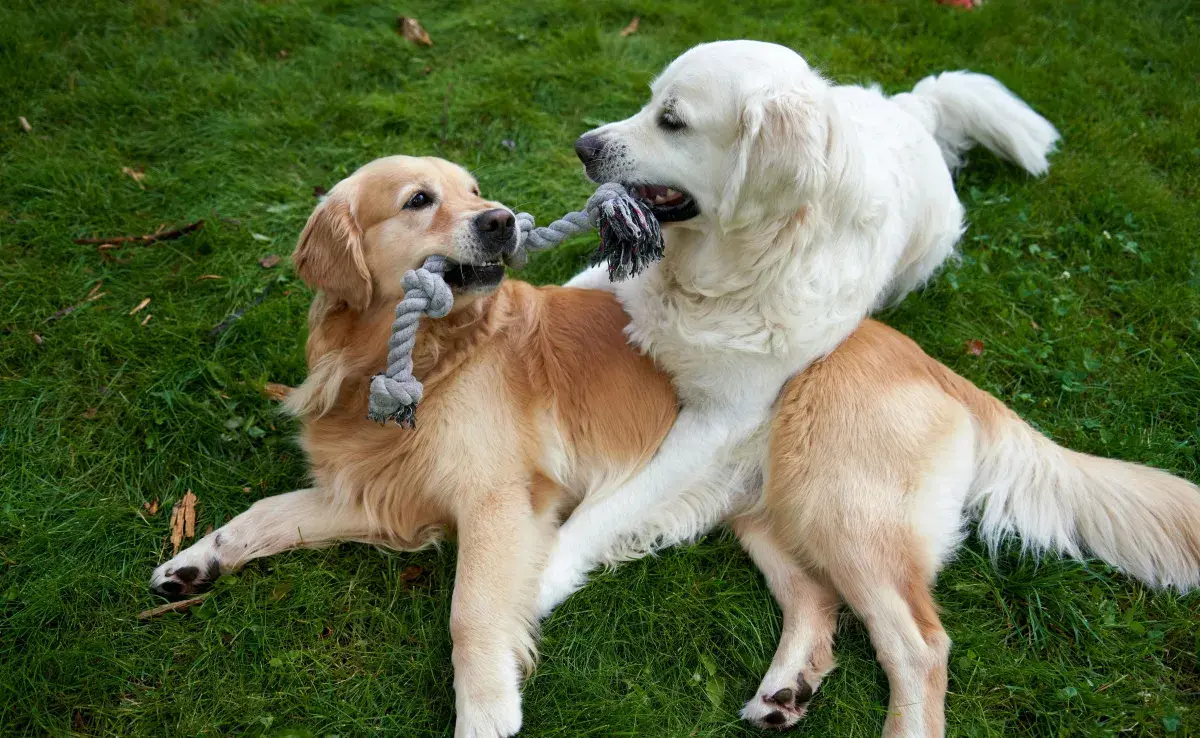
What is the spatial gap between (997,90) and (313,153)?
3913 millimetres

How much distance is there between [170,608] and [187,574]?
0.39ft

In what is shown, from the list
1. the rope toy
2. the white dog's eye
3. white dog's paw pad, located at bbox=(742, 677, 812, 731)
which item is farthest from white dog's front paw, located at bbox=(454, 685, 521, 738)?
the white dog's eye

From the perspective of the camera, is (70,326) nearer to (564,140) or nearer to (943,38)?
(564,140)

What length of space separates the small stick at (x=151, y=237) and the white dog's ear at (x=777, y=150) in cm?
298

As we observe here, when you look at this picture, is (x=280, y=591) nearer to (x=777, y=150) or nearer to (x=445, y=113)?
(x=777, y=150)

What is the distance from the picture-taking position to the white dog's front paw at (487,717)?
7.65 ft

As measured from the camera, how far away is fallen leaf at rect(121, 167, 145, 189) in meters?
4.32

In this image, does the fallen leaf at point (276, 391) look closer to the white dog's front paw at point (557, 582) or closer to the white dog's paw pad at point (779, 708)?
the white dog's front paw at point (557, 582)

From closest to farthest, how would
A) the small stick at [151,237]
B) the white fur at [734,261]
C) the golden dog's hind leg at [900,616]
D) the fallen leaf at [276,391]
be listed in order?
the golden dog's hind leg at [900,616], the white fur at [734,261], the fallen leaf at [276,391], the small stick at [151,237]

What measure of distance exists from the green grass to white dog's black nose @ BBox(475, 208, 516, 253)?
120 centimetres

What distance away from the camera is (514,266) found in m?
2.76

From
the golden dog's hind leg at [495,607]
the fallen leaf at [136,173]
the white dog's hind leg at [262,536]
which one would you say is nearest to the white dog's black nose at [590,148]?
the golden dog's hind leg at [495,607]

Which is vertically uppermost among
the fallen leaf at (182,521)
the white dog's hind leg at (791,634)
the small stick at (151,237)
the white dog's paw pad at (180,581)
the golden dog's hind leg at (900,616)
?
the golden dog's hind leg at (900,616)

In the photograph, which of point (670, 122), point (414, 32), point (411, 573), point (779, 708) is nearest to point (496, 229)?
point (670, 122)
